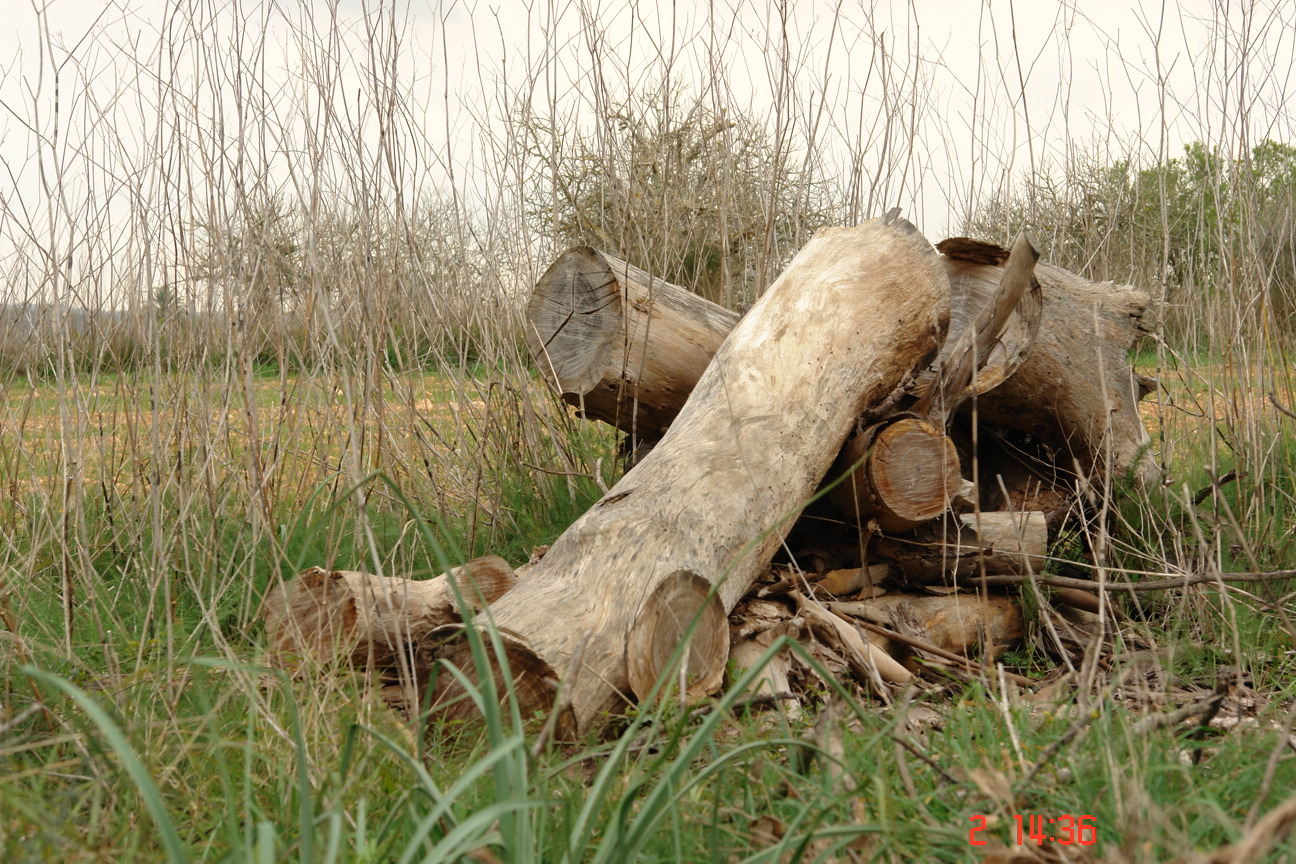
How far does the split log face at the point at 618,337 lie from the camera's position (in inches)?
124

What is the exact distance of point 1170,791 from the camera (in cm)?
136

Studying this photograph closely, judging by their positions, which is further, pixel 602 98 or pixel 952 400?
pixel 602 98

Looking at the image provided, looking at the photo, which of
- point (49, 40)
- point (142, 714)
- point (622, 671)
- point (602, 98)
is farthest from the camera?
point (602, 98)

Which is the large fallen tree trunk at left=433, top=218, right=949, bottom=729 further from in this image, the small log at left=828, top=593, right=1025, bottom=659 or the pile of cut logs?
the small log at left=828, top=593, right=1025, bottom=659

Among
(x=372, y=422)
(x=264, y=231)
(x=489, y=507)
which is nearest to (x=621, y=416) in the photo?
(x=489, y=507)

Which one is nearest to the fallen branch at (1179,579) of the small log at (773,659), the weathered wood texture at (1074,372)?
the small log at (773,659)

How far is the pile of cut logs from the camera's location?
2043 millimetres

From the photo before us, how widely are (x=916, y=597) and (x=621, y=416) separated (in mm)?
1148

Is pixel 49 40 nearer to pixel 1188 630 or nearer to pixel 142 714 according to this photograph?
pixel 142 714

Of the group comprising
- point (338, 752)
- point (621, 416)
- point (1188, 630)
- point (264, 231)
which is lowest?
point (1188, 630)

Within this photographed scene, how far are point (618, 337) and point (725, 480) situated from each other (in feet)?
2.99

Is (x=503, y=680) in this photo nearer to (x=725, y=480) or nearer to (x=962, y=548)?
(x=725, y=480)

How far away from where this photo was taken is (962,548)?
287 centimetres
